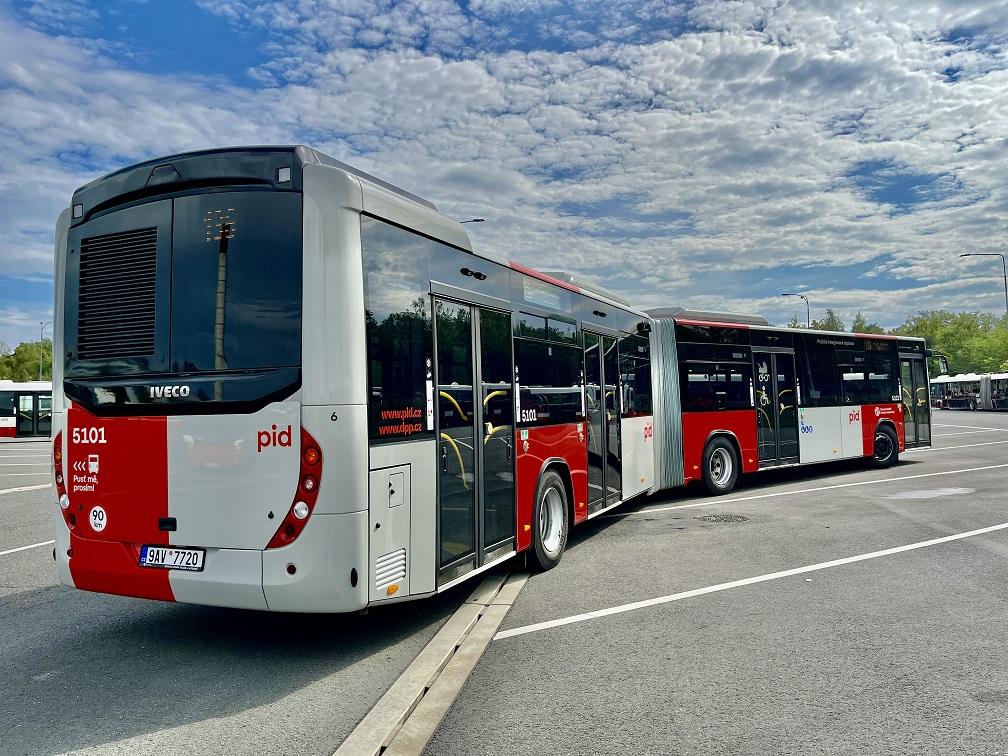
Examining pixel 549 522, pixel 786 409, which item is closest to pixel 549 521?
pixel 549 522

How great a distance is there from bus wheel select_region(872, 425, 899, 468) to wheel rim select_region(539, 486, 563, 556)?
1260 cm

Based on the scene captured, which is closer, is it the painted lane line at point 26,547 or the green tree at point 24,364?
the painted lane line at point 26,547

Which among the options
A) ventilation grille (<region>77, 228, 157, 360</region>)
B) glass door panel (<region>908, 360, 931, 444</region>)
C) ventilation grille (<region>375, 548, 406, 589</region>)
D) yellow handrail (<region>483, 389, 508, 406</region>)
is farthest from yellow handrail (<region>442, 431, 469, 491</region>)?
glass door panel (<region>908, 360, 931, 444</region>)

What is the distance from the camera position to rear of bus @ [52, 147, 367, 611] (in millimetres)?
5008

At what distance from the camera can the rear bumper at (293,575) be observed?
4984 mm

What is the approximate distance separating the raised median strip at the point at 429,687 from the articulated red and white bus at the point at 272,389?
0.38 meters

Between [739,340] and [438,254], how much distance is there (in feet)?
33.5

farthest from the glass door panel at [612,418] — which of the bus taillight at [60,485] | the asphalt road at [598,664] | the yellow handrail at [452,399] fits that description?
the bus taillight at [60,485]

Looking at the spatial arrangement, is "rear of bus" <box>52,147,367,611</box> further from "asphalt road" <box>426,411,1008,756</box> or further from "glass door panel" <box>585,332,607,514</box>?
"glass door panel" <box>585,332,607,514</box>

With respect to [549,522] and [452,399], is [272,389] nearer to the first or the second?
[452,399]

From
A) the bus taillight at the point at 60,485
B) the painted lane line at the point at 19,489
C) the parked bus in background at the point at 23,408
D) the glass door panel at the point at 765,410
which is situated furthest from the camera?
the parked bus in background at the point at 23,408

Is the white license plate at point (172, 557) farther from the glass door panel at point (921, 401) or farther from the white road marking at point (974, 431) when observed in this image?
the white road marking at point (974, 431)

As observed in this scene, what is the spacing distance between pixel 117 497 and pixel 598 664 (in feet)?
11.2

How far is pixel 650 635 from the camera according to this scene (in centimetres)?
584
